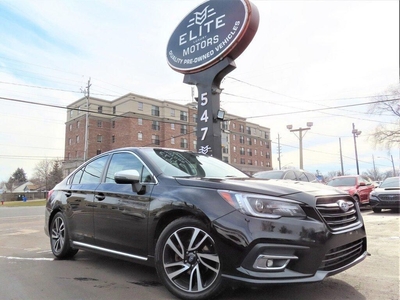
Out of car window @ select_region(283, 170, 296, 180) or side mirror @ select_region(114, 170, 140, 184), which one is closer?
side mirror @ select_region(114, 170, 140, 184)

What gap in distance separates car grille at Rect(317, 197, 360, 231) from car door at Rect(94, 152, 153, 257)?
180 centimetres

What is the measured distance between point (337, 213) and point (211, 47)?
9489mm

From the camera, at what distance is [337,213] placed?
9.97 feet

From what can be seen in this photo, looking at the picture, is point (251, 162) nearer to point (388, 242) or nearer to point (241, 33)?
point (241, 33)

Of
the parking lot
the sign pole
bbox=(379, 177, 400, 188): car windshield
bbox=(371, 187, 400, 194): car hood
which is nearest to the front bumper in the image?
the parking lot

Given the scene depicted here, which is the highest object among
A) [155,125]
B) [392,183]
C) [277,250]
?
[155,125]

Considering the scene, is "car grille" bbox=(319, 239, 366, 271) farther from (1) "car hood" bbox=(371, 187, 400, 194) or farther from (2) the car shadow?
(1) "car hood" bbox=(371, 187, 400, 194)

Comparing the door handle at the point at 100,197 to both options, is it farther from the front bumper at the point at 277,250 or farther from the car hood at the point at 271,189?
the front bumper at the point at 277,250

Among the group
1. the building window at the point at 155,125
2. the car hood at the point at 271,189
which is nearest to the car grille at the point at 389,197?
the car hood at the point at 271,189

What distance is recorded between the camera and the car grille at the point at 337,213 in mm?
2898

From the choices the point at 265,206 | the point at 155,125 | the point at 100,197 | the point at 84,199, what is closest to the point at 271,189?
the point at 265,206

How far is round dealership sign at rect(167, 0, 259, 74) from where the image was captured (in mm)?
10711

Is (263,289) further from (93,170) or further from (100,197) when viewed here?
(93,170)

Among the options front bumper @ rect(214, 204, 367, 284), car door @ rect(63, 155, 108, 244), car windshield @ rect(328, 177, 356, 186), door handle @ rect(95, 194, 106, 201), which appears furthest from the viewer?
car windshield @ rect(328, 177, 356, 186)
